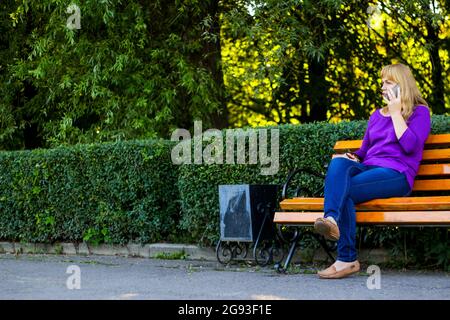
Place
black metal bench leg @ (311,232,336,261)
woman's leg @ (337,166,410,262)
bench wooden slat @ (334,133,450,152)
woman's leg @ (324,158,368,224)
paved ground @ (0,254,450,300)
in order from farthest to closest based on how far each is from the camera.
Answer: black metal bench leg @ (311,232,336,261) < bench wooden slat @ (334,133,450,152) < woman's leg @ (337,166,410,262) < woman's leg @ (324,158,368,224) < paved ground @ (0,254,450,300)

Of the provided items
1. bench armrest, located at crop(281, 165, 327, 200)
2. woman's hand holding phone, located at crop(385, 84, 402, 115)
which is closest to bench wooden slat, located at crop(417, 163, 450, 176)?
woman's hand holding phone, located at crop(385, 84, 402, 115)

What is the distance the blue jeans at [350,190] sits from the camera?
21.0 ft

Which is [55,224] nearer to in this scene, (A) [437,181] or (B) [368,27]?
(A) [437,181]

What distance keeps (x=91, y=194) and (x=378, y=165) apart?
→ 13.0 feet

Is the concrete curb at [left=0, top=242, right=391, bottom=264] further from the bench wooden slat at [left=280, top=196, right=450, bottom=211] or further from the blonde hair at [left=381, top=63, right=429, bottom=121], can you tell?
the blonde hair at [left=381, top=63, right=429, bottom=121]

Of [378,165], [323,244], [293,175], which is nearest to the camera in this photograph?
[378,165]

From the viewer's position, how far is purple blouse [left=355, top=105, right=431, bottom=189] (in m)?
6.72

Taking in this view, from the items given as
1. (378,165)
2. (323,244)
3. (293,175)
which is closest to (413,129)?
(378,165)

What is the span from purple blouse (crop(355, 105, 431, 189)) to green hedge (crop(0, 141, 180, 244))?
2.81 m

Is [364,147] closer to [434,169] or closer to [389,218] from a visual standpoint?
[434,169]

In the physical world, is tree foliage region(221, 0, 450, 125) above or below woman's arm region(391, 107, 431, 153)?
above

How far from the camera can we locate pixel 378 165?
6820 mm

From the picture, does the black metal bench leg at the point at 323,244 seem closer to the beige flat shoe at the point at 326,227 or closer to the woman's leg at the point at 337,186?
the woman's leg at the point at 337,186
